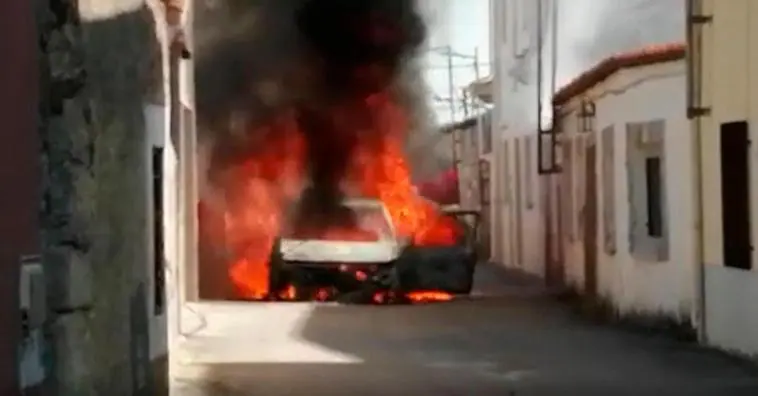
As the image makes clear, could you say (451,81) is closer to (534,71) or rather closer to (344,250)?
(534,71)

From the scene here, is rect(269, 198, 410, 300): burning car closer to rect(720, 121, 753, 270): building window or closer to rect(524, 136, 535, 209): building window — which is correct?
rect(524, 136, 535, 209): building window

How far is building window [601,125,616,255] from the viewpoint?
18531 millimetres

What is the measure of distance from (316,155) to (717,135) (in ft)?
50.3

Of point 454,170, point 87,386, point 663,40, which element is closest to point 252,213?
point 663,40

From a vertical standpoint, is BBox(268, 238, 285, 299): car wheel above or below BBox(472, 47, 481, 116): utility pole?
below

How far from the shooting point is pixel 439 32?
29.5m

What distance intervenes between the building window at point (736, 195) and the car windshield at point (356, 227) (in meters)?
8.71

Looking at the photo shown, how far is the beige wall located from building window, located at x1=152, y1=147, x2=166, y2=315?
5325 millimetres

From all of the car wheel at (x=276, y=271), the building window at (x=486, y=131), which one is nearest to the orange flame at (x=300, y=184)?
the car wheel at (x=276, y=271)

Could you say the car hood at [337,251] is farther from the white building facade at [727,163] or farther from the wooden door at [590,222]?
the white building facade at [727,163]

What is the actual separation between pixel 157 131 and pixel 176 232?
4.53m

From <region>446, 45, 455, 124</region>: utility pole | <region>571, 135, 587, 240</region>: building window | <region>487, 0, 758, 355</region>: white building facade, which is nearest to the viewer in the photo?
<region>487, 0, 758, 355</region>: white building facade

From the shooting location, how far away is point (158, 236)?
1202 centimetres

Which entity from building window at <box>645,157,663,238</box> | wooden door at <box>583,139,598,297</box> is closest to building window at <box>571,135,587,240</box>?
wooden door at <box>583,139,598,297</box>
